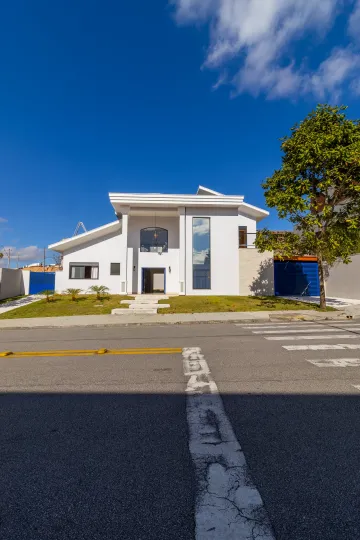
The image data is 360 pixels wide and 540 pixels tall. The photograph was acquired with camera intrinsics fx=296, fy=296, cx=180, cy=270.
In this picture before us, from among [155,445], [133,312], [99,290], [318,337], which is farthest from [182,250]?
[155,445]

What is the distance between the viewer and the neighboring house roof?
2378cm

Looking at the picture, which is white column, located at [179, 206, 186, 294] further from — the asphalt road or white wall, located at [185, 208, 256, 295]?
the asphalt road

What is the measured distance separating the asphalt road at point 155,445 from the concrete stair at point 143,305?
10.1 metres

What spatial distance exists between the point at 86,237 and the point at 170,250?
6997 mm

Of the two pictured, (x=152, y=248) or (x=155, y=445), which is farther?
(x=152, y=248)

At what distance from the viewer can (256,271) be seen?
23.6m

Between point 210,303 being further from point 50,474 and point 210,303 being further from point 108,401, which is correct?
point 50,474

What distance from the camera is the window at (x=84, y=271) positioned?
80.5ft

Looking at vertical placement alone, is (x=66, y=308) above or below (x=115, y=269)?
below

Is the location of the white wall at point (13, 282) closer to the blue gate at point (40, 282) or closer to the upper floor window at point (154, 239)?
the blue gate at point (40, 282)

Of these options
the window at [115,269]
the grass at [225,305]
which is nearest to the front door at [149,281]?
the window at [115,269]

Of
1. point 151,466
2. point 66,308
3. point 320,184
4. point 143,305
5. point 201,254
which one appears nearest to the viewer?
point 151,466

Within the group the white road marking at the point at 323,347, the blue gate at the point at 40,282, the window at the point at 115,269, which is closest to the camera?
the white road marking at the point at 323,347

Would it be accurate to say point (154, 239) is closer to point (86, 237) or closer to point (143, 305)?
point (86, 237)
